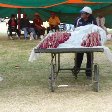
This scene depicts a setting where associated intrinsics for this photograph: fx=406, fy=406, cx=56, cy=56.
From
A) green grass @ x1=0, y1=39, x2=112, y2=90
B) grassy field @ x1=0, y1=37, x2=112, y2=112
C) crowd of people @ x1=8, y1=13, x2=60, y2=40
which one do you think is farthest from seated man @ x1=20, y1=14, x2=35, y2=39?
grassy field @ x1=0, y1=37, x2=112, y2=112

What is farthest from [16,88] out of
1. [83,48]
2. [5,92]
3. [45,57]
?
[45,57]

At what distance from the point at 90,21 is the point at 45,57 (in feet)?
15.3

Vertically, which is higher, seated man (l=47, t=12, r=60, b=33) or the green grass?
seated man (l=47, t=12, r=60, b=33)

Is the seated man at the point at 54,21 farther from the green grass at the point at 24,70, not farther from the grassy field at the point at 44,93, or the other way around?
the grassy field at the point at 44,93

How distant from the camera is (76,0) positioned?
10539mm

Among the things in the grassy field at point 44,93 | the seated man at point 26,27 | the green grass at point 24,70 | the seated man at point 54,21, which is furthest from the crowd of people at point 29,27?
the grassy field at point 44,93

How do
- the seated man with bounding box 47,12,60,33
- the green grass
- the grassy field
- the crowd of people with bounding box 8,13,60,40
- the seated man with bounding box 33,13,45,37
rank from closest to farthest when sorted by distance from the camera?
the grassy field → the green grass → the seated man with bounding box 47,12,60,33 → the crowd of people with bounding box 8,13,60,40 → the seated man with bounding box 33,13,45,37

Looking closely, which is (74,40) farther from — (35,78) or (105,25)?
(105,25)

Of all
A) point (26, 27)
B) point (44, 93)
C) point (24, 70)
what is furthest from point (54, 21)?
point (44, 93)

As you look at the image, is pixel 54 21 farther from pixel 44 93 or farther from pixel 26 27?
pixel 44 93

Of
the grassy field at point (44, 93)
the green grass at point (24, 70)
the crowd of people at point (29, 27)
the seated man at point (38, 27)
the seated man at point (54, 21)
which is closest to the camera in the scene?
the grassy field at point (44, 93)

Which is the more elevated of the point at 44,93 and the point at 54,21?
the point at 54,21

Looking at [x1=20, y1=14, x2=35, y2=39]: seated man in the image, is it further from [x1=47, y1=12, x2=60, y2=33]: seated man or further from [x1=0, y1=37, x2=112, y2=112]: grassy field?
[x1=0, y1=37, x2=112, y2=112]: grassy field

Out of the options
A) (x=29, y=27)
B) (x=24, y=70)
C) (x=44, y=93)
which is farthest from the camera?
(x=29, y=27)
